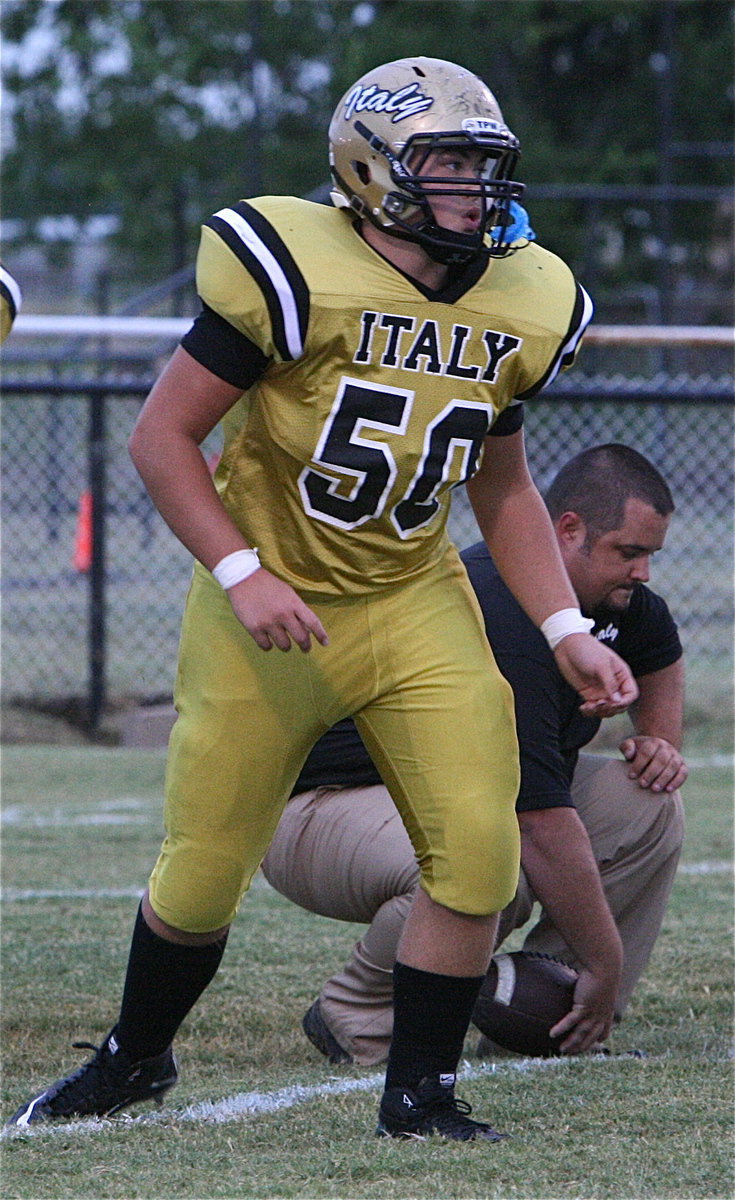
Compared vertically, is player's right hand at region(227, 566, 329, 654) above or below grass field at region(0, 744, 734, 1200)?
above

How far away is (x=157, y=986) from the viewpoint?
2719 mm

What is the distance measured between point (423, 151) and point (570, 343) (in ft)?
1.35

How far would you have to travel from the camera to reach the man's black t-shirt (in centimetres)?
307

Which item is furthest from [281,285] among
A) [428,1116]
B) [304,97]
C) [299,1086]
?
[304,97]

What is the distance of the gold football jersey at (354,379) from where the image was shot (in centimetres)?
248

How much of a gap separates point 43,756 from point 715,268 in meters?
17.9

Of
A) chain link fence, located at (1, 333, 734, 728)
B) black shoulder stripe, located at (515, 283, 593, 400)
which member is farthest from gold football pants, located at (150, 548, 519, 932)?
chain link fence, located at (1, 333, 734, 728)

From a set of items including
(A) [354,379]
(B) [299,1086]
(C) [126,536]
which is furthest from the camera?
(C) [126,536]

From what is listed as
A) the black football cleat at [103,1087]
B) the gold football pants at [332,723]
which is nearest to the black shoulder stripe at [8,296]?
the gold football pants at [332,723]

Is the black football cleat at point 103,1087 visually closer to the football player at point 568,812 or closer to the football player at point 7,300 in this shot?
the football player at point 568,812

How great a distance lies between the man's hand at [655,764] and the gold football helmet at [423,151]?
3.92 feet

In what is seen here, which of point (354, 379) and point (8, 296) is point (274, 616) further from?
point (8, 296)

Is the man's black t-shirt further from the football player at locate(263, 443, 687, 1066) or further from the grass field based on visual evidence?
the grass field

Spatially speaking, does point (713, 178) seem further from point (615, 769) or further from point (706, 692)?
point (615, 769)
